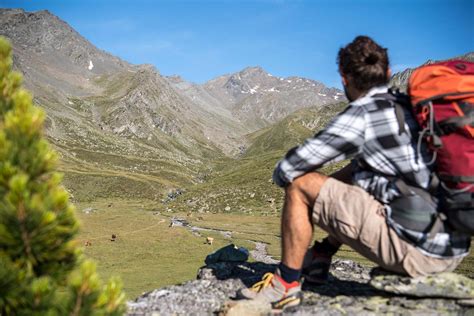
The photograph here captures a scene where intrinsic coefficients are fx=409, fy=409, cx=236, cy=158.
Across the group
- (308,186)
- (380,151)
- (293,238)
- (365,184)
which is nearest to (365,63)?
(380,151)

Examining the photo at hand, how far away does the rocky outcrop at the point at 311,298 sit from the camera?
736 cm

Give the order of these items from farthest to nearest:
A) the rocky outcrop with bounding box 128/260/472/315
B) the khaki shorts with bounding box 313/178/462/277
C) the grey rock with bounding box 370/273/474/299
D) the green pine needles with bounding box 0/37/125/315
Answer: the rocky outcrop with bounding box 128/260/472/315
the grey rock with bounding box 370/273/474/299
the khaki shorts with bounding box 313/178/462/277
the green pine needles with bounding box 0/37/125/315

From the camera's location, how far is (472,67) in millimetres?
6496

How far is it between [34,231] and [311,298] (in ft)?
19.1

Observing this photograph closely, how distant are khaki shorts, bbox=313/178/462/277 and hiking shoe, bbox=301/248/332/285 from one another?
191 centimetres

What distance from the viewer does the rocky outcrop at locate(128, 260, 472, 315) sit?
7363 mm

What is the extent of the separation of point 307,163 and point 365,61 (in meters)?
2.02

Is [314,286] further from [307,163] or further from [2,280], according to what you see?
[2,280]

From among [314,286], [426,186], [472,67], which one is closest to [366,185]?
[426,186]

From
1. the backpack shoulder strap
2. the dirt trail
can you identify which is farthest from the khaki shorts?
the dirt trail

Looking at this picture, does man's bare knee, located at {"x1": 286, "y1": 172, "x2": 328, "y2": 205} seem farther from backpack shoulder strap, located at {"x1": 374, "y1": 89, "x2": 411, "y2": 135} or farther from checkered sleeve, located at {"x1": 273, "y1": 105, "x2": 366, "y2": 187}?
backpack shoulder strap, located at {"x1": 374, "y1": 89, "x2": 411, "y2": 135}

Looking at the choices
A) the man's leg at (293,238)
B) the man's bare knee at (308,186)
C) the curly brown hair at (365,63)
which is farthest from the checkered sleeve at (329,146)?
the curly brown hair at (365,63)

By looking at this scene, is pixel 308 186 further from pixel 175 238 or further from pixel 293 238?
pixel 175 238

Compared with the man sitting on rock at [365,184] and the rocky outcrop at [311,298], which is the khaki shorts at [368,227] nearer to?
the man sitting on rock at [365,184]
